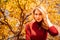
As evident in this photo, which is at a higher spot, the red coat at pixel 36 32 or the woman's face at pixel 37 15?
the woman's face at pixel 37 15

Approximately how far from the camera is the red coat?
9.00 feet

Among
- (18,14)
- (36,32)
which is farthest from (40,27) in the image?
(18,14)

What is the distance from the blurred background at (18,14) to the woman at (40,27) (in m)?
0.07

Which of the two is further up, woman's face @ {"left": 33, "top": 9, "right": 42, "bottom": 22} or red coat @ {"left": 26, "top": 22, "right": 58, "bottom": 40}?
woman's face @ {"left": 33, "top": 9, "right": 42, "bottom": 22}

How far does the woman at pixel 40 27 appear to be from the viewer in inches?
108

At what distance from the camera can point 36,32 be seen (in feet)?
9.11

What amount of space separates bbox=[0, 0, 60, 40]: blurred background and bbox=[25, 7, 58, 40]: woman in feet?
0.22

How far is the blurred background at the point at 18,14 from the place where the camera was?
2.79 meters

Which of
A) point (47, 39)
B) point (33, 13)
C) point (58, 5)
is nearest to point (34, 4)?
point (33, 13)

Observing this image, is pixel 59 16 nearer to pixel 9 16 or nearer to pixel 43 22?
pixel 43 22

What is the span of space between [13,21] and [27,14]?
0.78ft

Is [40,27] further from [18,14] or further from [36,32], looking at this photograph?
[18,14]

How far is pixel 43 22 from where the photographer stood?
9.07 feet

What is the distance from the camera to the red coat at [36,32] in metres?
2.74
